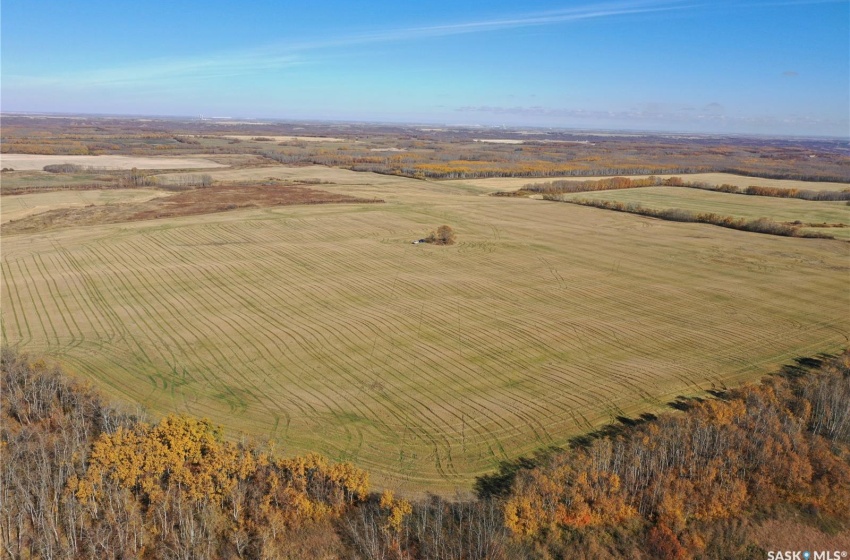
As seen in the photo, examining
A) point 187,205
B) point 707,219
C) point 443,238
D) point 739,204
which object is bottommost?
point 443,238

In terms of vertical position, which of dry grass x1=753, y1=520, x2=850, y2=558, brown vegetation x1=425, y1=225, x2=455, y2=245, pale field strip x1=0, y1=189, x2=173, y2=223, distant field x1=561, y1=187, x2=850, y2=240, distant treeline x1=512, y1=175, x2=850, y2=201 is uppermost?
distant treeline x1=512, y1=175, x2=850, y2=201

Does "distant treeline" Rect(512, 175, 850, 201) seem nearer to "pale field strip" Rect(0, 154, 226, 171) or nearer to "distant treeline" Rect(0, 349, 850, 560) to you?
"pale field strip" Rect(0, 154, 226, 171)

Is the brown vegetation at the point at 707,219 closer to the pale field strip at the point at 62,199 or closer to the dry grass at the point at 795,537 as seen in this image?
the dry grass at the point at 795,537

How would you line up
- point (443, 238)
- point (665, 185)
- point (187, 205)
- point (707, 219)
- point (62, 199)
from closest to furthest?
1. point (443, 238)
2. point (707, 219)
3. point (187, 205)
4. point (62, 199)
5. point (665, 185)

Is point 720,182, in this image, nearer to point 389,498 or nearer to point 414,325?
point 414,325

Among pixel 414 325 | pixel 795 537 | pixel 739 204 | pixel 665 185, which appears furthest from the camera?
pixel 665 185

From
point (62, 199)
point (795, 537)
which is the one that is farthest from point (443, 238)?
point (62, 199)

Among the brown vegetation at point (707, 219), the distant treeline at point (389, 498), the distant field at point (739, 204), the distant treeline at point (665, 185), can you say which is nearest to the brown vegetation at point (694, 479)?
the distant treeline at point (389, 498)

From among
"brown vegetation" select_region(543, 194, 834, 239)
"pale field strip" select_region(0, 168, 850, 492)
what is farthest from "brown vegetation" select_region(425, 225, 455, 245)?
"brown vegetation" select_region(543, 194, 834, 239)
